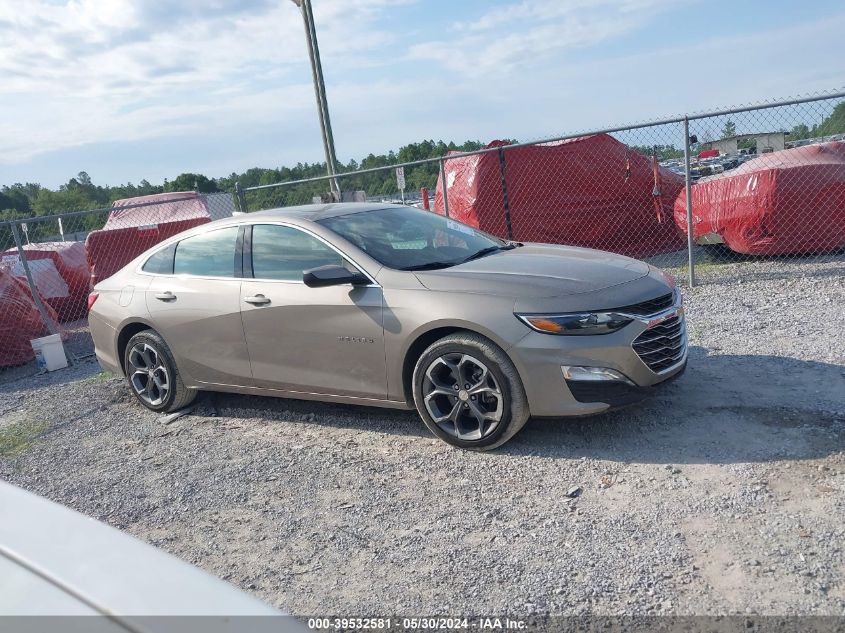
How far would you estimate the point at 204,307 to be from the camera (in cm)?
563

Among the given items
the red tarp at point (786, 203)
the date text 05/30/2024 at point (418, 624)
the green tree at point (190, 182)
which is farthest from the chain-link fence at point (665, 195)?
the green tree at point (190, 182)

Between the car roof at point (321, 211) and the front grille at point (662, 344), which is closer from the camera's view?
the front grille at point (662, 344)

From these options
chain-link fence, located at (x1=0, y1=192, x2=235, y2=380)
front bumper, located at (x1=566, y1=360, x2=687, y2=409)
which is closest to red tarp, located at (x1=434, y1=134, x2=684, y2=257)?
chain-link fence, located at (x1=0, y1=192, x2=235, y2=380)

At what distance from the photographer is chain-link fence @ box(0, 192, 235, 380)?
369 inches

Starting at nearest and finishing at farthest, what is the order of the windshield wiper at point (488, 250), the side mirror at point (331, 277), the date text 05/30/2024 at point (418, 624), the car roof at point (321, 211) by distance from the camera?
the date text 05/30/2024 at point (418, 624) → the side mirror at point (331, 277) → the windshield wiper at point (488, 250) → the car roof at point (321, 211)

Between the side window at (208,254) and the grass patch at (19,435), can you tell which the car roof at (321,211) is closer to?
the side window at (208,254)

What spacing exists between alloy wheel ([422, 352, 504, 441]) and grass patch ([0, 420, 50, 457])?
3575mm

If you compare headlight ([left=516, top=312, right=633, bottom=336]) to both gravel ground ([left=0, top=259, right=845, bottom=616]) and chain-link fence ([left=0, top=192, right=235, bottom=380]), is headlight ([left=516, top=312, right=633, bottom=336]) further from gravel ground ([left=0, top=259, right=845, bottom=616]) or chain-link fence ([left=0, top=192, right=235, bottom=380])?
chain-link fence ([left=0, top=192, right=235, bottom=380])

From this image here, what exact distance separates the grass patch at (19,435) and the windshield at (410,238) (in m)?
3.17

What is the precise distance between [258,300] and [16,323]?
18.7 feet

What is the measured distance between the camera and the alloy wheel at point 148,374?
20.1 ft

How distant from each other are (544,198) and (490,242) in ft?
18.9

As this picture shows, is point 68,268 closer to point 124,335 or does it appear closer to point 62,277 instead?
point 62,277

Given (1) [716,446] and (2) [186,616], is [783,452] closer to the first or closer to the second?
(1) [716,446]
